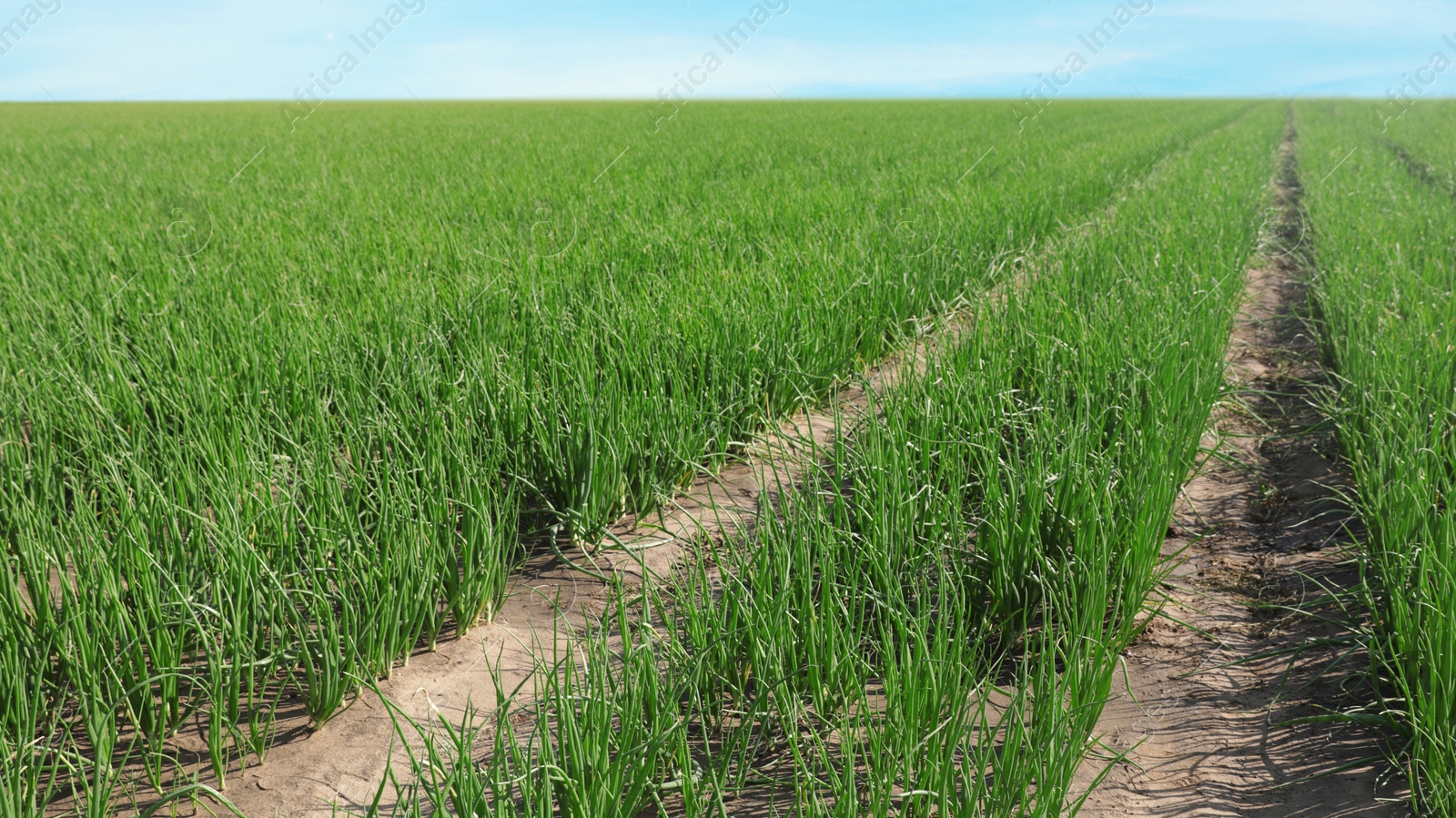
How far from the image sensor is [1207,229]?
17.6 ft

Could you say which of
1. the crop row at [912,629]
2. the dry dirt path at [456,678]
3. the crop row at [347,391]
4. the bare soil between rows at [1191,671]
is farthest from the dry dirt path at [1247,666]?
the crop row at [347,391]

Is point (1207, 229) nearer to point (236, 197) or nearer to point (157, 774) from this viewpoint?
point (157, 774)

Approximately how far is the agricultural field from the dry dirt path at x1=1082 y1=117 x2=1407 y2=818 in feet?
0.19

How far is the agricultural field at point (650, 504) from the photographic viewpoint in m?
1.52

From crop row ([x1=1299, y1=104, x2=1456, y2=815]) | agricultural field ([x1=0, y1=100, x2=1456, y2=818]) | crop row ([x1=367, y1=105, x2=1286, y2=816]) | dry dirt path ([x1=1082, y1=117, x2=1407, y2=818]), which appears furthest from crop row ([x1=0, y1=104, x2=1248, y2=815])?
crop row ([x1=1299, y1=104, x2=1456, y2=815])

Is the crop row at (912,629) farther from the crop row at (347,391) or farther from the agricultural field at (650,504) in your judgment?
the crop row at (347,391)

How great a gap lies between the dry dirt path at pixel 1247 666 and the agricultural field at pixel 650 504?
6 centimetres

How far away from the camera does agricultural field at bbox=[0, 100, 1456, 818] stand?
152 centimetres

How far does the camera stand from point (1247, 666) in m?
2.02

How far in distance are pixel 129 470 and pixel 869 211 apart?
4.68 metres

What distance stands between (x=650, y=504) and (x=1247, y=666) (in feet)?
4.85

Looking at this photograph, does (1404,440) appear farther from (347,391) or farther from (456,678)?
(347,391)

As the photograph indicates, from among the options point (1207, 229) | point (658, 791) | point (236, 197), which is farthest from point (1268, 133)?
point (658, 791)

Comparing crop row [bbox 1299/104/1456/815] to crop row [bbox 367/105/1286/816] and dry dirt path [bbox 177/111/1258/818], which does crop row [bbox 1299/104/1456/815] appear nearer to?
crop row [bbox 367/105/1286/816]
